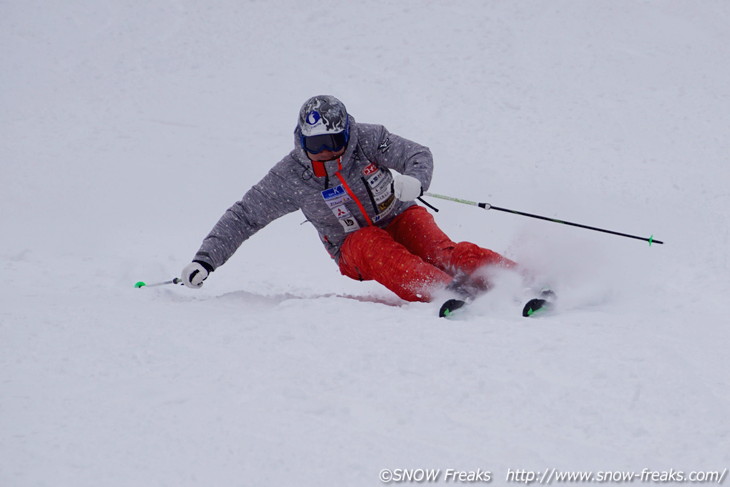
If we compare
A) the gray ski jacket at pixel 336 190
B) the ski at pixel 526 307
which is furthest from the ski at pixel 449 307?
the gray ski jacket at pixel 336 190

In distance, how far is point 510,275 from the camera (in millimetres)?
4387

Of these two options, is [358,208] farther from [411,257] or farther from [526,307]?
[526,307]

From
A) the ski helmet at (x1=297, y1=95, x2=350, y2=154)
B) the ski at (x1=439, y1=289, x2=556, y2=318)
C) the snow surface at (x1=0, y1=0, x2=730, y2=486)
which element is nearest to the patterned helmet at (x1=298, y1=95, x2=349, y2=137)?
the ski helmet at (x1=297, y1=95, x2=350, y2=154)

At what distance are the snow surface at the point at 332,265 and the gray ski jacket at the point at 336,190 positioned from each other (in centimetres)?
45

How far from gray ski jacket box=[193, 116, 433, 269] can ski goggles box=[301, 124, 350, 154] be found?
0.27 ft

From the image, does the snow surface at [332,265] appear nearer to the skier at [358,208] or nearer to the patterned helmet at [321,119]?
the skier at [358,208]

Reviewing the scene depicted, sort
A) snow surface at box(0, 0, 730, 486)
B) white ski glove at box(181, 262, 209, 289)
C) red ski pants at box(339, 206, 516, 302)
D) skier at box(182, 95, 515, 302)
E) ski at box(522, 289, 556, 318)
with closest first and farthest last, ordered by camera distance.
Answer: snow surface at box(0, 0, 730, 486)
ski at box(522, 289, 556, 318)
red ski pants at box(339, 206, 516, 302)
skier at box(182, 95, 515, 302)
white ski glove at box(181, 262, 209, 289)

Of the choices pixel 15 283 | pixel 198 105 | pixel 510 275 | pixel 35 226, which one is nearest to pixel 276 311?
pixel 510 275

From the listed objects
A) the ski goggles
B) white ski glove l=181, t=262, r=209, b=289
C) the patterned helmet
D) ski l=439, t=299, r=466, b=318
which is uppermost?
the patterned helmet

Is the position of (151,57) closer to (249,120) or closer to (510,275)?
(249,120)

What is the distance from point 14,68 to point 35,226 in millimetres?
4131

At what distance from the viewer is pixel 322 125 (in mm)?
4551

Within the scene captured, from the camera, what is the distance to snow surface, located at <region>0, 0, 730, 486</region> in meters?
2.63

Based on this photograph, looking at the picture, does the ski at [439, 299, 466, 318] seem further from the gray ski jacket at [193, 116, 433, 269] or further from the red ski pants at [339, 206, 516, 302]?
the gray ski jacket at [193, 116, 433, 269]
